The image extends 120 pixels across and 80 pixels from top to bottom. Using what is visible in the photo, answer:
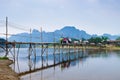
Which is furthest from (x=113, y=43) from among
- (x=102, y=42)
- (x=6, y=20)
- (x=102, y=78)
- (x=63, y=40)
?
(x=102, y=78)

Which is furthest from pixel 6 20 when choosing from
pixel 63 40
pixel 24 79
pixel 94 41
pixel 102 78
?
pixel 94 41

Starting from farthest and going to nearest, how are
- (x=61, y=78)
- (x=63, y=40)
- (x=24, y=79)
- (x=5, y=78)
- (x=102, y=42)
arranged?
(x=102, y=42), (x=63, y=40), (x=61, y=78), (x=24, y=79), (x=5, y=78)

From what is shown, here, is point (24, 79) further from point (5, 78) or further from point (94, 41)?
point (94, 41)

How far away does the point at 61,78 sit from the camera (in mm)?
26578

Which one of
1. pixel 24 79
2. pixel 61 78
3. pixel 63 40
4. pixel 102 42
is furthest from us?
pixel 102 42

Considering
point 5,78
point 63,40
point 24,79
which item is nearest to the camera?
point 5,78

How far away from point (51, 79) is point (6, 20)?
21890 mm

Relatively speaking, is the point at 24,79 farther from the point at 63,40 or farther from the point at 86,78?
the point at 63,40

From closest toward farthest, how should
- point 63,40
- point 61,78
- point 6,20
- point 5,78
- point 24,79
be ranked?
point 5,78 < point 24,79 < point 61,78 < point 6,20 < point 63,40

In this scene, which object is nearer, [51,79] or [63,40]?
[51,79]

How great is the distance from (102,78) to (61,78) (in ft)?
15.1

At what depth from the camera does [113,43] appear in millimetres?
165125

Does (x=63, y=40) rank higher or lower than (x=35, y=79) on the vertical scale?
higher

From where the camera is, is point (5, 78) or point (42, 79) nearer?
point (5, 78)
